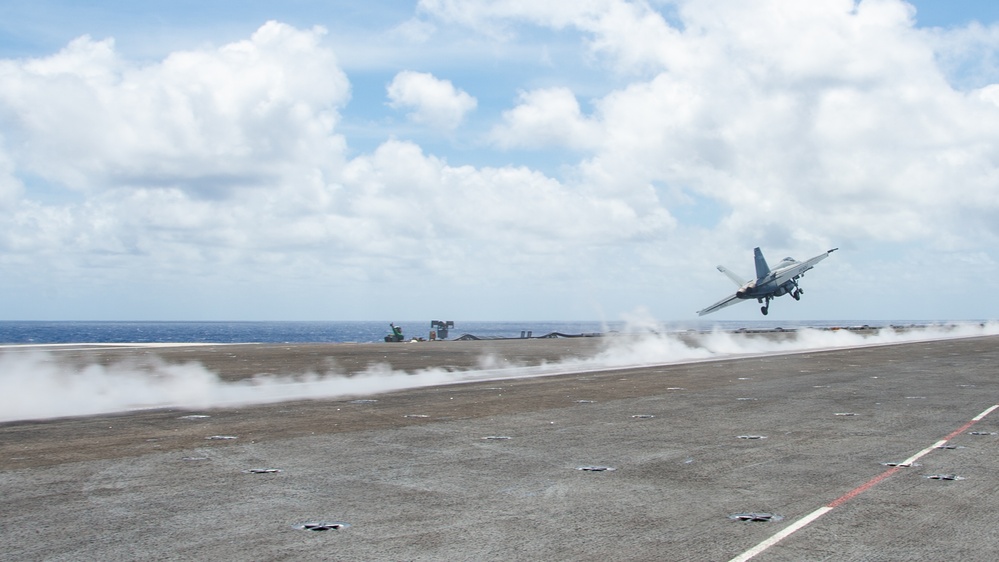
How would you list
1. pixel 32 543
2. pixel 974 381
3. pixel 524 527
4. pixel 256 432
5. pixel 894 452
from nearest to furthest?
1. pixel 32 543
2. pixel 524 527
3. pixel 894 452
4. pixel 256 432
5. pixel 974 381

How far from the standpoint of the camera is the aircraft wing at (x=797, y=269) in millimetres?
68250

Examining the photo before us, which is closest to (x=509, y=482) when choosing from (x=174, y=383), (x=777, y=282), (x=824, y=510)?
(x=824, y=510)

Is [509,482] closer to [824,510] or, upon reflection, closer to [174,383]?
[824,510]

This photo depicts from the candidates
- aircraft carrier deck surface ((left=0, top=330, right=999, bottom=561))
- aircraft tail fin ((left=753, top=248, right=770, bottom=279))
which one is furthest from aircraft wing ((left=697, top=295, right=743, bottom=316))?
aircraft carrier deck surface ((left=0, top=330, right=999, bottom=561))

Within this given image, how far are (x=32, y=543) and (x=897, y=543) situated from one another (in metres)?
8.96

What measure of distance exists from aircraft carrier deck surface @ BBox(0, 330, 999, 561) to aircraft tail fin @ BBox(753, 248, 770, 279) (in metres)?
48.5

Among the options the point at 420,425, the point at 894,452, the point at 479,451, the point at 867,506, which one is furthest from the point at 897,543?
the point at 420,425

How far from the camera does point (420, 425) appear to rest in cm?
1845

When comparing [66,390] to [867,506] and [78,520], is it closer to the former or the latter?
[78,520]

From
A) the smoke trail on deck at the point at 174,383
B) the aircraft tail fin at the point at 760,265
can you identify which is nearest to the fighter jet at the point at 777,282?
the aircraft tail fin at the point at 760,265

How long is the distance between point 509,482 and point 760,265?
6348 cm

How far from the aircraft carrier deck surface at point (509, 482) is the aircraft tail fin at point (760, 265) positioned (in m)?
48.5

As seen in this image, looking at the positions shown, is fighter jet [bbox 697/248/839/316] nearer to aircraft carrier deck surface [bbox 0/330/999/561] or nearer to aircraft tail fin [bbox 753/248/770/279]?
aircraft tail fin [bbox 753/248/770/279]

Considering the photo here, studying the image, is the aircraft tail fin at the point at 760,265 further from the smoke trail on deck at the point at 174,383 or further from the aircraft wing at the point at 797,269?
the smoke trail on deck at the point at 174,383
